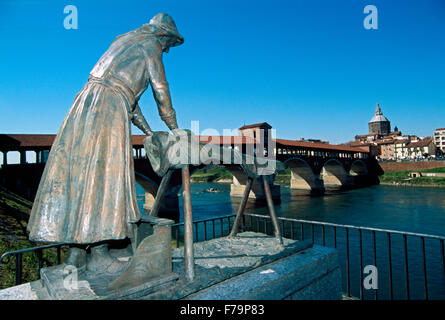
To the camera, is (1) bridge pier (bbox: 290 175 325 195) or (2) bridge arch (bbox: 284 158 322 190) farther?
(1) bridge pier (bbox: 290 175 325 195)

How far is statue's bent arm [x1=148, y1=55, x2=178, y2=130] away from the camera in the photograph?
2.49 metres

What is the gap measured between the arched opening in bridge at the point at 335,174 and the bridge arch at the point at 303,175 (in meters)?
5.95

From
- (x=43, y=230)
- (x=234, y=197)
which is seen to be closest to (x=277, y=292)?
(x=43, y=230)

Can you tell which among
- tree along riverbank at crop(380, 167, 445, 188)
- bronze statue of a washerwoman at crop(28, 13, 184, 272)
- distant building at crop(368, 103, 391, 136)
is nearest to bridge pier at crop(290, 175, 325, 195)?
tree along riverbank at crop(380, 167, 445, 188)

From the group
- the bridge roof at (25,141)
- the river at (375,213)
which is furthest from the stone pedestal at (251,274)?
the river at (375,213)

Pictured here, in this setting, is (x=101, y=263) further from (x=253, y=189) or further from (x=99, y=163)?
(x=253, y=189)

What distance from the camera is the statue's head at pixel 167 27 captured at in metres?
2.72

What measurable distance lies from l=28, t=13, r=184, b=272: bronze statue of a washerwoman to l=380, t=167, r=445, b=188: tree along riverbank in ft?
166

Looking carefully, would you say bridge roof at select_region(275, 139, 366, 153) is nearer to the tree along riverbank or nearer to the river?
the tree along riverbank

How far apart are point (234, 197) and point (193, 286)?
121ft

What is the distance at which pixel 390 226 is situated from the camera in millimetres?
19609

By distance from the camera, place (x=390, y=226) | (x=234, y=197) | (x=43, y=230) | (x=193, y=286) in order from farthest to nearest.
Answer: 1. (x=234, y=197)
2. (x=390, y=226)
3. (x=193, y=286)
4. (x=43, y=230)

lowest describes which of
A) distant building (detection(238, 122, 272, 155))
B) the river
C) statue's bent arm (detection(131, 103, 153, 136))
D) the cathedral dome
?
the river
